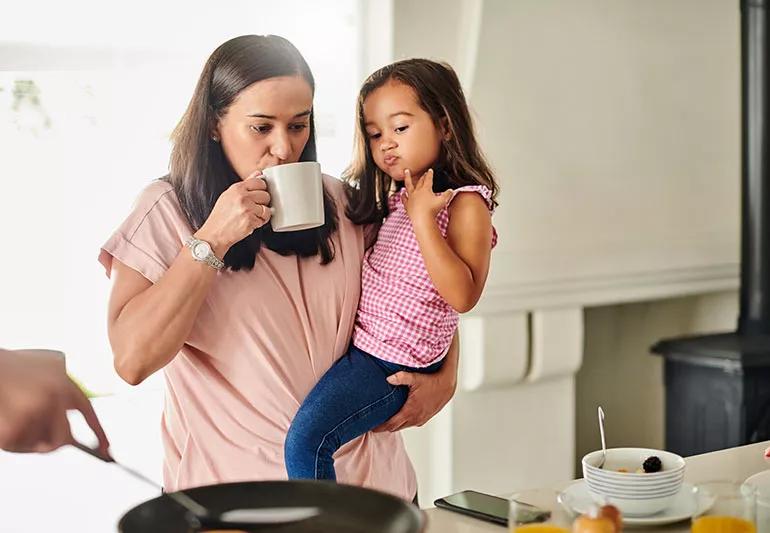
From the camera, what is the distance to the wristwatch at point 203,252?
5.12 ft

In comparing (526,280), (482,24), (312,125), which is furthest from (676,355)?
(312,125)

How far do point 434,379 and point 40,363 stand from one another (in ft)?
2.87

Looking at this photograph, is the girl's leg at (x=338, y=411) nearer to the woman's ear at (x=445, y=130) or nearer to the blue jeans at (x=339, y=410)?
the blue jeans at (x=339, y=410)

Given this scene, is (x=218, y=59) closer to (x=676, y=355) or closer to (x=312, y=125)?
(x=312, y=125)

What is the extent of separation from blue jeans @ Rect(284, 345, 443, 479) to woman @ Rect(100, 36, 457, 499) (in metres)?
0.04

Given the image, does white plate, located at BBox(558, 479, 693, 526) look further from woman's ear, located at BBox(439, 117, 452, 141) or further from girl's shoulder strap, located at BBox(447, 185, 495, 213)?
woman's ear, located at BBox(439, 117, 452, 141)

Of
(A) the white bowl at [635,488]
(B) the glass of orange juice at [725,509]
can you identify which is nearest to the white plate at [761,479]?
(A) the white bowl at [635,488]

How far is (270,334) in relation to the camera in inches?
66.7

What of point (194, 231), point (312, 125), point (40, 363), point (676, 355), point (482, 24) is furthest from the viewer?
point (676, 355)

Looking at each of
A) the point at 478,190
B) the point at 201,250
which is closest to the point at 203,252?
the point at 201,250

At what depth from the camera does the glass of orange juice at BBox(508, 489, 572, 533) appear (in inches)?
46.7

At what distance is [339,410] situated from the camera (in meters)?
1.71

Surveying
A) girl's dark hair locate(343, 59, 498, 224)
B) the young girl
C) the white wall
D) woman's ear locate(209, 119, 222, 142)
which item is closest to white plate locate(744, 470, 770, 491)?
the young girl

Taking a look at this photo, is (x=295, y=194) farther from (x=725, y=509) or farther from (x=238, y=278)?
(x=725, y=509)
